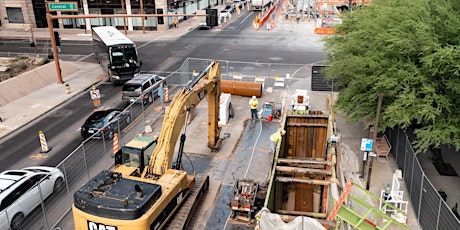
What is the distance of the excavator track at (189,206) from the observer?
13406 mm

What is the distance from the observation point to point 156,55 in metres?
42.8

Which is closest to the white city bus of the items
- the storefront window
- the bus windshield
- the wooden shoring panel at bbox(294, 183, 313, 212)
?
the bus windshield

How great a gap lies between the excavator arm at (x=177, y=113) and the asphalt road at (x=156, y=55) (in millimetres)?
5320

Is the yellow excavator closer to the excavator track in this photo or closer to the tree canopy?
the excavator track

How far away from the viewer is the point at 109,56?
31281mm

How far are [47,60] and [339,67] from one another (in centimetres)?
2758

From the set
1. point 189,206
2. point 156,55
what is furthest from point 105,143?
point 156,55

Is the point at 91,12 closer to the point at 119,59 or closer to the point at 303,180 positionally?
the point at 119,59

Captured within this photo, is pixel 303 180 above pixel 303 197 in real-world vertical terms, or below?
above

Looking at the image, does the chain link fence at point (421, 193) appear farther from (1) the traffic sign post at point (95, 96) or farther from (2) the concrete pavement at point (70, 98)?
(1) the traffic sign post at point (95, 96)

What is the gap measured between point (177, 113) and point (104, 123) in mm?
8990

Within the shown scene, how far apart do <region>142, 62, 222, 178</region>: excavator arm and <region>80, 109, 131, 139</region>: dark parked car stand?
5798 mm

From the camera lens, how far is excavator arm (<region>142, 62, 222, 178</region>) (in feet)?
46.2

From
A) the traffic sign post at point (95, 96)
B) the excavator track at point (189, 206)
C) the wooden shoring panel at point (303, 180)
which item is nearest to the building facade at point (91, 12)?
the traffic sign post at point (95, 96)
